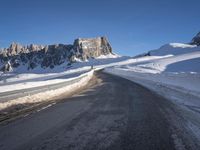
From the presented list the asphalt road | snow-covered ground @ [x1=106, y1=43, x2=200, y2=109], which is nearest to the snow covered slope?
snow-covered ground @ [x1=106, y1=43, x2=200, y2=109]

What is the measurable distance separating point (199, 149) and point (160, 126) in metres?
2.14

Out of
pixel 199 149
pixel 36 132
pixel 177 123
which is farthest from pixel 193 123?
pixel 36 132

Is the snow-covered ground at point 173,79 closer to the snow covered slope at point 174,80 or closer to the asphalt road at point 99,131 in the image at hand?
the snow covered slope at point 174,80

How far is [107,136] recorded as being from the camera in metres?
7.12

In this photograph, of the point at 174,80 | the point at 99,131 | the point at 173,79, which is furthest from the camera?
the point at 173,79

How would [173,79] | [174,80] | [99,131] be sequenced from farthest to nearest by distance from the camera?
[173,79], [174,80], [99,131]

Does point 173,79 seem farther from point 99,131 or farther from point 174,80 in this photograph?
point 99,131

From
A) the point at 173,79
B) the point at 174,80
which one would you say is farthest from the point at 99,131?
the point at 173,79

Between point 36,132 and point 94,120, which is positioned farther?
point 94,120

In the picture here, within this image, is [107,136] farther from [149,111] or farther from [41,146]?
[149,111]

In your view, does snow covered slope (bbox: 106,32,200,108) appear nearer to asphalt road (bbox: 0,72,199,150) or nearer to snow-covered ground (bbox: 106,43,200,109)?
snow-covered ground (bbox: 106,43,200,109)

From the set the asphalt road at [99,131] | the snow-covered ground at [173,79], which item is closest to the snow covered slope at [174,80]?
the snow-covered ground at [173,79]

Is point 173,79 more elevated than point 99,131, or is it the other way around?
point 99,131

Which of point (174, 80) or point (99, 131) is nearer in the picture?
point (99, 131)
